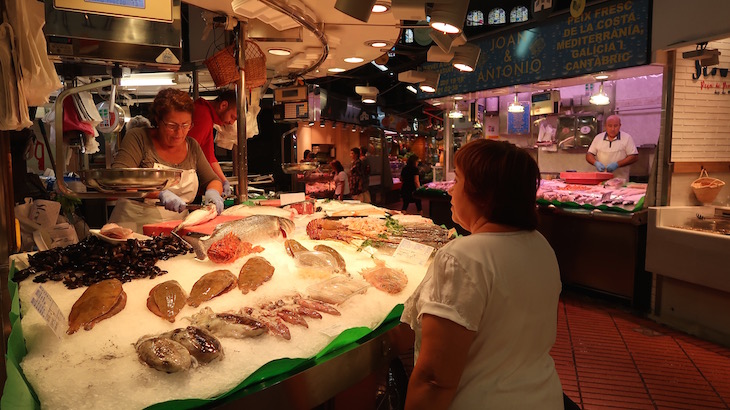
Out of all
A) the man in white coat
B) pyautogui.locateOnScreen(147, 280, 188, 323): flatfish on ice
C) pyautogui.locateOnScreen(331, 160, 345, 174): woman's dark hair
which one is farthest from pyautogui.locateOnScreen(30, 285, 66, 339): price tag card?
pyautogui.locateOnScreen(331, 160, 345, 174): woman's dark hair

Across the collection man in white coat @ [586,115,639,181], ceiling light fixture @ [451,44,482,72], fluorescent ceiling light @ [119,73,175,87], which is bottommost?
man in white coat @ [586,115,639,181]

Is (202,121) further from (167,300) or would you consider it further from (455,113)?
(455,113)

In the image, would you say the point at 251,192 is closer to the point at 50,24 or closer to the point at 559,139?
the point at 50,24

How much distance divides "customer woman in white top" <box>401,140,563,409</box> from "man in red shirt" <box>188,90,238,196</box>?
3.84 meters

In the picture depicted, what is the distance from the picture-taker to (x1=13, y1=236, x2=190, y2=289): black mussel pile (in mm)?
2021

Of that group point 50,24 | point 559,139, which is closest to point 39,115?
point 50,24

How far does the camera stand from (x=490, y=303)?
1395 millimetres

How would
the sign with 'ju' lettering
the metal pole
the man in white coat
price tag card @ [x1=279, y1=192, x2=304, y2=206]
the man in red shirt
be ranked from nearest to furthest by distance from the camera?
1. the metal pole
2. price tag card @ [x1=279, y1=192, x2=304, y2=206]
3. the man in red shirt
4. the sign with 'ju' lettering
5. the man in white coat

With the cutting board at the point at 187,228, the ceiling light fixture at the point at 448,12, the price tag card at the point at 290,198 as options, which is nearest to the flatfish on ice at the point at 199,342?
the cutting board at the point at 187,228

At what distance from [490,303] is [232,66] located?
11.4 feet

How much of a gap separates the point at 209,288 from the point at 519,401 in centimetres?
127

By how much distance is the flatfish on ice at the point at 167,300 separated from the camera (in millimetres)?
1679

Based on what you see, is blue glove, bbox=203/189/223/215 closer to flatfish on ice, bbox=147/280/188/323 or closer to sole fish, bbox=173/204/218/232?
sole fish, bbox=173/204/218/232

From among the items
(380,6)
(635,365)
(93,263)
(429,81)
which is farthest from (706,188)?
(93,263)
